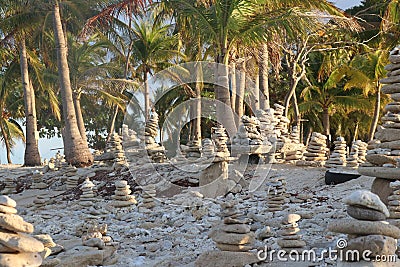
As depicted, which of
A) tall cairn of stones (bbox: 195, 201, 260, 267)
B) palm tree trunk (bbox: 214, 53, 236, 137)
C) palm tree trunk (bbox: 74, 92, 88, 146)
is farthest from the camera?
palm tree trunk (bbox: 74, 92, 88, 146)

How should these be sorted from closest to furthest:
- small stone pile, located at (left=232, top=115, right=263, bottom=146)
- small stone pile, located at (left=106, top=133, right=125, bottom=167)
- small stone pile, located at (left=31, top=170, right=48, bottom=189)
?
1. small stone pile, located at (left=232, top=115, right=263, bottom=146)
2. small stone pile, located at (left=31, top=170, right=48, bottom=189)
3. small stone pile, located at (left=106, top=133, right=125, bottom=167)

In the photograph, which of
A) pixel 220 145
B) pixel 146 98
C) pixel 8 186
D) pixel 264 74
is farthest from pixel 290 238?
pixel 146 98

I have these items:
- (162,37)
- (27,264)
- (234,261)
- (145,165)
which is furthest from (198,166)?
(162,37)

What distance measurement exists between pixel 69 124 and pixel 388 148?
1337 cm

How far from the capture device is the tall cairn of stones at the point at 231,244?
226 inches

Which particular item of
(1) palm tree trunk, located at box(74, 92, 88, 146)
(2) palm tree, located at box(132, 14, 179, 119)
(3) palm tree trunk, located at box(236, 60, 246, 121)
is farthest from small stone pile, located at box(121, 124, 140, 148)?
(2) palm tree, located at box(132, 14, 179, 119)

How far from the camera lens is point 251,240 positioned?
6.00m

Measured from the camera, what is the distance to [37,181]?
53.5 ft

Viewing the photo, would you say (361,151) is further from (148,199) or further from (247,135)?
(148,199)

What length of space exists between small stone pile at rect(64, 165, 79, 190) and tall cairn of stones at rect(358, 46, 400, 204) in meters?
10.0

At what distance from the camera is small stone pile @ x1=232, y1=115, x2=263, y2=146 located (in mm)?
12802

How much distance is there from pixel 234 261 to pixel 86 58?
82.4ft

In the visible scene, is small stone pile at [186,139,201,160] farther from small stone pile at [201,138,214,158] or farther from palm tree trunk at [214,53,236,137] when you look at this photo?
small stone pile at [201,138,214,158]

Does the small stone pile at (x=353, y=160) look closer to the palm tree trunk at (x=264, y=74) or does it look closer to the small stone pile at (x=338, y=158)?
the small stone pile at (x=338, y=158)
